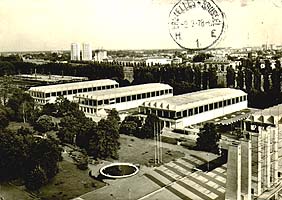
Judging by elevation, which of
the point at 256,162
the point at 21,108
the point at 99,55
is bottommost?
the point at 21,108

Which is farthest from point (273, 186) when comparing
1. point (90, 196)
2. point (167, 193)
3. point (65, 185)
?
point (65, 185)

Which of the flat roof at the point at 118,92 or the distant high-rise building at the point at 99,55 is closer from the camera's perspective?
the flat roof at the point at 118,92

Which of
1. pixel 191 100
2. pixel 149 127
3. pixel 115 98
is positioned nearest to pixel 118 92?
pixel 115 98

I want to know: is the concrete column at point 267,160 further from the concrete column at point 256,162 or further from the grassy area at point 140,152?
the grassy area at point 140,152

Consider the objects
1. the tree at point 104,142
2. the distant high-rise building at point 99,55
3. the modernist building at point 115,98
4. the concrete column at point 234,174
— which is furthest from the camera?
the distant high-rise building at point 99,55

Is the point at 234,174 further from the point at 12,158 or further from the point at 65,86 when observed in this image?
the point at 65,86

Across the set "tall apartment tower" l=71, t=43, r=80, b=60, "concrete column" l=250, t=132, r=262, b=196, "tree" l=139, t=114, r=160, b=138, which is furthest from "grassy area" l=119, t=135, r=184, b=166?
"tall apartment tower" l=71, t=43, r=80, b=60

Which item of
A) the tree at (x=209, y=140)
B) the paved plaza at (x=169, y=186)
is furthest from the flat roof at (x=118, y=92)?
the paved plaza at (x=169, y=186)

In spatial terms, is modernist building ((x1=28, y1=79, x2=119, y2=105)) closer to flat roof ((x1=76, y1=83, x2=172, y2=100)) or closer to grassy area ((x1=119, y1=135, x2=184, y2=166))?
flat roof ((x1=76, y1=83, x2=172, y2=100))
